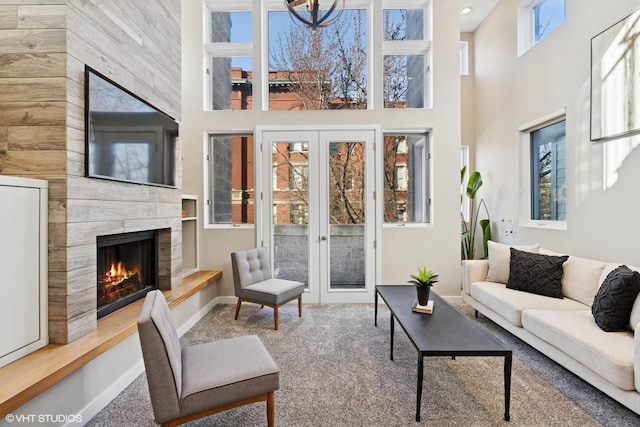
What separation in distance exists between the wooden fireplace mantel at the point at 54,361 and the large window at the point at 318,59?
10.3 ft

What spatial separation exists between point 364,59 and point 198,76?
2.29 m

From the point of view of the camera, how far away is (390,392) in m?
2.18

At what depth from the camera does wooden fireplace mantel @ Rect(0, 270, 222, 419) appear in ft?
4.71

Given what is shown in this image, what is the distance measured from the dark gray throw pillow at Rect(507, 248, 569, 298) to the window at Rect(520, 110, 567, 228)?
0.68 meters

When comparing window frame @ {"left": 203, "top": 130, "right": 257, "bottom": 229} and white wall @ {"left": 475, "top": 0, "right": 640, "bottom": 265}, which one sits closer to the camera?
white wall @ {"left": 475, "top": 0, "right": 640, "bottom": 265}

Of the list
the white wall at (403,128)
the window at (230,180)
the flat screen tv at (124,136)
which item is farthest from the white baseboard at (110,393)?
the window at (230,180)

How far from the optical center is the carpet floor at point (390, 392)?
190 centimetres

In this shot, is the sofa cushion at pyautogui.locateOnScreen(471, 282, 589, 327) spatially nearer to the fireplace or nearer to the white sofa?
the white sofa

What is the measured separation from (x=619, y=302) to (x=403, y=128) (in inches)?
114

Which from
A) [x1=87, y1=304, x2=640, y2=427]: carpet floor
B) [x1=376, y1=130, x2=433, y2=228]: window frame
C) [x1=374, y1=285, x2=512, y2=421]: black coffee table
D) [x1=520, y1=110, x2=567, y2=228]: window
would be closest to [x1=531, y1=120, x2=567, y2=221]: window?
[x1=520, y1=110, x2=567, y2=228]: window

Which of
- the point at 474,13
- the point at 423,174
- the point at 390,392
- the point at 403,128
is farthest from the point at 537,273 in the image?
the point at 474,13

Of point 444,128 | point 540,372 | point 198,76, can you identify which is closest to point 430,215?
point 444,128

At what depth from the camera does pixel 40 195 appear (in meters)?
1.87

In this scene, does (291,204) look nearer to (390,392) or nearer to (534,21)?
(390,392)
